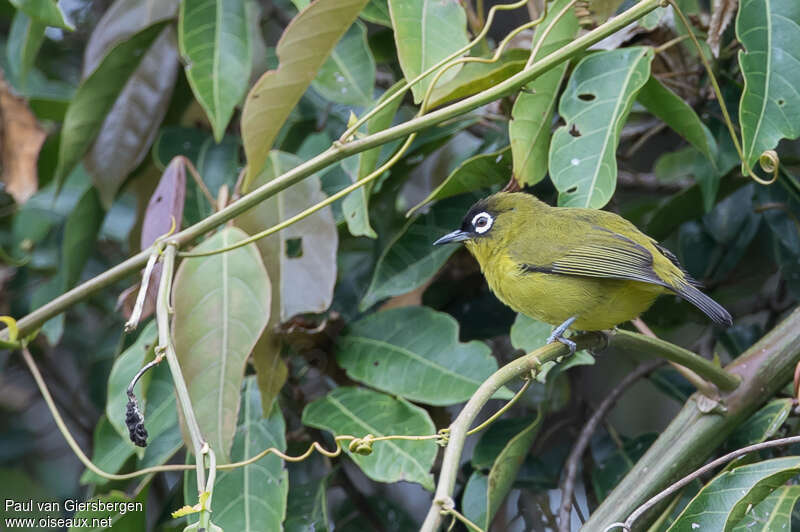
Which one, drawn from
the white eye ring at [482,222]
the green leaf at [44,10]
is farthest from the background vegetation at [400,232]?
the white eye ring at [482,222]

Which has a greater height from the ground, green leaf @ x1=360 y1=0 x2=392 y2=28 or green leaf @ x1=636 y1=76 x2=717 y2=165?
green leaf @ x1=360 y1=0 x2=392 y2=28

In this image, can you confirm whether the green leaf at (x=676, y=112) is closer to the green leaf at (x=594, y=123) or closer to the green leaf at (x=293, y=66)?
the green leaf at (x=594, y=123)

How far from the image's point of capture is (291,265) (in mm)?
2607

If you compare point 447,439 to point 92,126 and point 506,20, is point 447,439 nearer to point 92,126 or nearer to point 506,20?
point 92,126

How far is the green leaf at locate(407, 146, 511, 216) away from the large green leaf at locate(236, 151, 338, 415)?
11.7 inches

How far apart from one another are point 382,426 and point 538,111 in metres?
0.96

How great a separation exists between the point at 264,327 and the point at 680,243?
1678 millimetres

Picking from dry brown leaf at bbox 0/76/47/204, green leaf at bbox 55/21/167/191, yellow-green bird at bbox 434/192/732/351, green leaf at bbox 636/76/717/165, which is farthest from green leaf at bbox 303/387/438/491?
dry brown leaf at bbox 0/76/47/204

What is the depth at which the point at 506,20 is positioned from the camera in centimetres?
476

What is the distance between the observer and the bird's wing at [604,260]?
2.39 metres

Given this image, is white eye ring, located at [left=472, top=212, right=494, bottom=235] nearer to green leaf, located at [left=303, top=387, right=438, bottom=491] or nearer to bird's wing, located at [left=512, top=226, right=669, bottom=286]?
bird's wing, located at [left=512, top=226, right=669, bottom=286]

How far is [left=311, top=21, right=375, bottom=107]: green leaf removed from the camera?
2.80 meters

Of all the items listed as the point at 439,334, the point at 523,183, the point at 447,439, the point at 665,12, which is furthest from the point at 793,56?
the point at 447,439

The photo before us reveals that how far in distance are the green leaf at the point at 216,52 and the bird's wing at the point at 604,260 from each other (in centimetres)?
103
